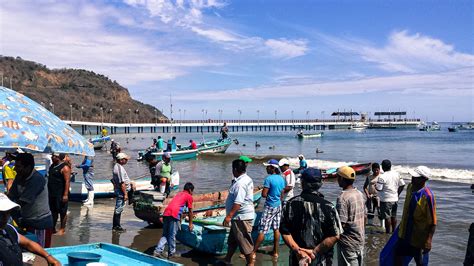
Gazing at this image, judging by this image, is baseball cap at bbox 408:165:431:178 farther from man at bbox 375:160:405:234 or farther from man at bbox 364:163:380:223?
man at bbox 364:163:380:223

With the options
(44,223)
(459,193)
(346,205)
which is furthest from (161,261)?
(459,193)

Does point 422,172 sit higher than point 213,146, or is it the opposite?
point 422,172

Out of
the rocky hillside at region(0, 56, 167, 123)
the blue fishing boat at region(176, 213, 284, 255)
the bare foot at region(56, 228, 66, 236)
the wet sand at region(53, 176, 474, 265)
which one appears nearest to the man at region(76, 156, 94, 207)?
the wet sand at region(53, 176, 474, 265)

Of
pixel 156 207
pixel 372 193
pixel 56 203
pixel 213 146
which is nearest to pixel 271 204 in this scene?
pixel 156 207

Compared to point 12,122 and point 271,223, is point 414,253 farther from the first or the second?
point 12,122

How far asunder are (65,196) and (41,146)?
3938mm

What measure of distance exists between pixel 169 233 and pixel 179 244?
1.40m

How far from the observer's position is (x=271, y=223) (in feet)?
26.2

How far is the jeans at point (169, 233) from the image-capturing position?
8039 mm

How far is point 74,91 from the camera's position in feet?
449

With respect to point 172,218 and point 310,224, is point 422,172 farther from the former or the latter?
point 172,218

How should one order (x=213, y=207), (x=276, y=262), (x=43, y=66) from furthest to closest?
1. (x=43, y=66)
2. (x=213, y=207)
3. (x=276, y=262)

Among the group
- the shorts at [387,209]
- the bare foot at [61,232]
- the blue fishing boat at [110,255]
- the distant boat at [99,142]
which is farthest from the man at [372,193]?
the distant boat at [99,142]

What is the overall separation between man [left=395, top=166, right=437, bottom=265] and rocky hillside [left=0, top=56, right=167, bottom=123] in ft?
358
